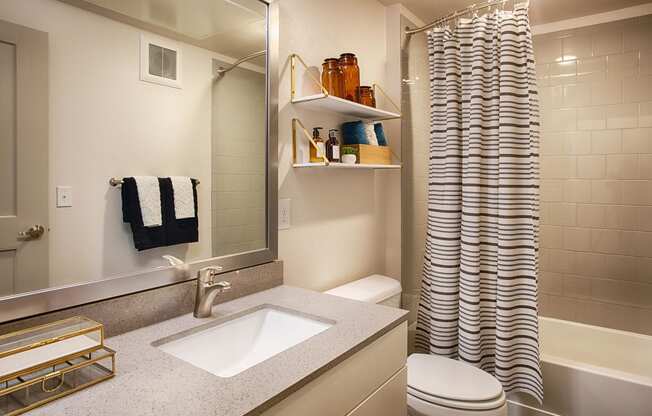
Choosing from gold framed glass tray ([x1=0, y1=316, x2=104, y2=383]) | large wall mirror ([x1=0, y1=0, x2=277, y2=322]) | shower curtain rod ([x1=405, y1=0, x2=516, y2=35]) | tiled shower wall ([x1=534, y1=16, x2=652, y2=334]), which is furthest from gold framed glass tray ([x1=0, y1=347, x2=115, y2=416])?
tiled shower wall ([x1=534, y1=16, x2=652, y2=334])

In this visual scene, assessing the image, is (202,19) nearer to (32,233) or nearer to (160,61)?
(160,61)

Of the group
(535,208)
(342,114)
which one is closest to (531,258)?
(535,208)

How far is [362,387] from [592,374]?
1.37 metres

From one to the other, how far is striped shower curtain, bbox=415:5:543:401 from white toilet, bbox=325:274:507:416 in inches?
11.2

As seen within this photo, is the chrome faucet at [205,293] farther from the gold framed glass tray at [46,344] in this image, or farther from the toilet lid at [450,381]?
the toilet lid at [450,381]

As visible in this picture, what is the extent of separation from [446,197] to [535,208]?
40 cm

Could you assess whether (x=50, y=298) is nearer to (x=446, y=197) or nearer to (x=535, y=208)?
(x=446, y=197)

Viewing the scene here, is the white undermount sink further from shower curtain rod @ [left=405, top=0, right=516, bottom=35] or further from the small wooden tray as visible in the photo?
shower curtain rod @ [left=405, top=0, right=516, bottom=35]

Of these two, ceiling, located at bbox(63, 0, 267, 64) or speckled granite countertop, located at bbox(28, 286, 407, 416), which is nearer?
speckled granite countertop, located at bbox(28, 286, 407, 416)

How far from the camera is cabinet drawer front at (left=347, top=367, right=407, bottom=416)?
1112 mm

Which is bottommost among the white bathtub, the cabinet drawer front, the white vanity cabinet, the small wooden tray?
the white bathtub

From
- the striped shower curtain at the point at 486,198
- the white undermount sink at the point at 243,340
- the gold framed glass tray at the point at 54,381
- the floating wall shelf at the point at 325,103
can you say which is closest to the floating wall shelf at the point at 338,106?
the floating wall shelf at the point at 325,103

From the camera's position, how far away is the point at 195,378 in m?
0.86

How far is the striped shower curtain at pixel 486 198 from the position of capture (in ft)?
6.15
